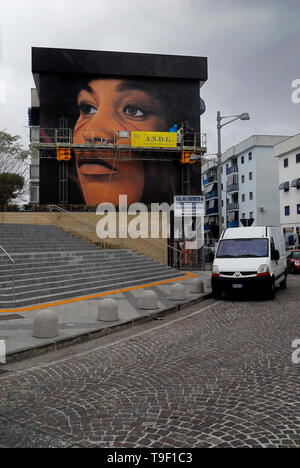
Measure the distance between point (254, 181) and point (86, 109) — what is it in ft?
93.0

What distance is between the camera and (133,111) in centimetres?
3347

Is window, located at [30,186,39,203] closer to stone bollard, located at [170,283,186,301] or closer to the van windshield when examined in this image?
the van windshield

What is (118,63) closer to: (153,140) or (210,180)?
(153,140)

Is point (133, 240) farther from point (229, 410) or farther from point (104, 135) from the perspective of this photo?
point (229, 410)

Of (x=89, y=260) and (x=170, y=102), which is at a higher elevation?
(x=170, y=102)

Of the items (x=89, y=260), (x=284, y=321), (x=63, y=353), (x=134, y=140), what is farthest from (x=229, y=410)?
(x=134, y=140)

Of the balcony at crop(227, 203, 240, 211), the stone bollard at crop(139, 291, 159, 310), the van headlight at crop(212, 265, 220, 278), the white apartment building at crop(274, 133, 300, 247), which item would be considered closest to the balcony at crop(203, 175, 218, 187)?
the balcony at crop(227, 203, 240, 211)

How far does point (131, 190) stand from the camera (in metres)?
32.7

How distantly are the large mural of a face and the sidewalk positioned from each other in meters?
20.7

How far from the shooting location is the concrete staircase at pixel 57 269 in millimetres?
11773

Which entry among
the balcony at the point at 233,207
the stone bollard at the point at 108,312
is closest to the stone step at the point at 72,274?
the stone bollard at the point at 108,312

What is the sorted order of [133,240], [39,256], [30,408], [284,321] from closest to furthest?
[30,408]
[284,321]
[39,256]
[133,240]

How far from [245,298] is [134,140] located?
838 inches

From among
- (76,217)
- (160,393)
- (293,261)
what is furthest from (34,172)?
(160,393)
